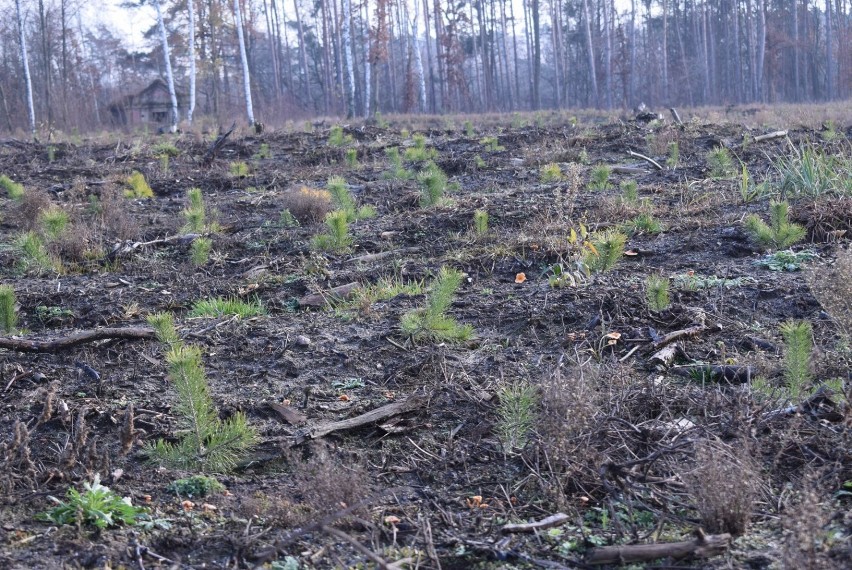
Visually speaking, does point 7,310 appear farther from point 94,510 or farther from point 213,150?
point 213,150

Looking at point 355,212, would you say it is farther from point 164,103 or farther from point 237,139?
point 164,103

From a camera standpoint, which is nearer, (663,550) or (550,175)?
(663,550)

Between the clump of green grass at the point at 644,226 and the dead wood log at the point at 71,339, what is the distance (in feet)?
13.5

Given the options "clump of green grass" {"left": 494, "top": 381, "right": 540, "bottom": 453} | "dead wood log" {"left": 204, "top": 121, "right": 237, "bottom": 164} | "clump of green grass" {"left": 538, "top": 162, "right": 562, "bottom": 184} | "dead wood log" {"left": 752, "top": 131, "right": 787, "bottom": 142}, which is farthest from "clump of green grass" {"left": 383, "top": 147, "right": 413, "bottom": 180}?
"clump of green grass" {"left": 494, "top": 381, "right": 540, "bottom": 453}

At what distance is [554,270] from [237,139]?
11.2m

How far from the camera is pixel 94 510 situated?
2508mm

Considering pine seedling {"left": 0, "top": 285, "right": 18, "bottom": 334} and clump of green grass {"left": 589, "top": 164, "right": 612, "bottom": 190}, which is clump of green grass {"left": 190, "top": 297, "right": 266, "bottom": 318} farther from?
clump of green grass {"left": 589, "top": 164, "right": 612, "bottom": 190}

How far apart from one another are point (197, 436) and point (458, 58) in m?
37.6

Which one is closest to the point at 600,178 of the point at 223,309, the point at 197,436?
the point at 223,309

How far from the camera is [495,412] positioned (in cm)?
329

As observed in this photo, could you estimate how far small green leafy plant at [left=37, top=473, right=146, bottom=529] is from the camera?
2.50 meters

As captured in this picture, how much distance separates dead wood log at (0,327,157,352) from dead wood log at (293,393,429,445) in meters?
1.32

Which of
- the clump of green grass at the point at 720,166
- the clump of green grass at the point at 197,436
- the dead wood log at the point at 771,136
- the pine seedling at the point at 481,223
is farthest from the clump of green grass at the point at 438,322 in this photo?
the dead wood log at the point at 771,136

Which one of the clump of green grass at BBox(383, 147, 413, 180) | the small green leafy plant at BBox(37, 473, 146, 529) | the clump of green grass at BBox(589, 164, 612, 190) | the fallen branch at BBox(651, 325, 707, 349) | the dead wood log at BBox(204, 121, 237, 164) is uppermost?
the dead wood log at BBox(204, 121, 237, 164)
